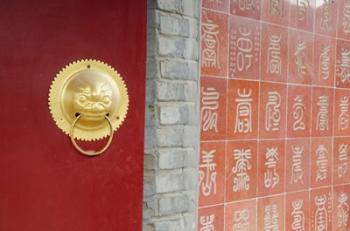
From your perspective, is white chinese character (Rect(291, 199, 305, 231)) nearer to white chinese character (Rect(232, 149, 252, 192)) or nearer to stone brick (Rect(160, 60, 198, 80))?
white chinese character (Rect(232, 149, 252, 192))

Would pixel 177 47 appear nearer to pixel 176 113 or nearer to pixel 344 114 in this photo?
pixel 176 113

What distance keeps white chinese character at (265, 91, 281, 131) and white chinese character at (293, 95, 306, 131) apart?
13 centimetres

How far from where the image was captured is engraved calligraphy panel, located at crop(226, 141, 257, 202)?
2031mm

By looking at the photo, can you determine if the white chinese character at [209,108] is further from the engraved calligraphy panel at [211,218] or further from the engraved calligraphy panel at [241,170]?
the engraved calligraphy panel at [211,218]

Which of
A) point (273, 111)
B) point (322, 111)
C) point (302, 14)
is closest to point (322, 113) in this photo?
point (322, 111)

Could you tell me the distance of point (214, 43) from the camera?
6.35 feet

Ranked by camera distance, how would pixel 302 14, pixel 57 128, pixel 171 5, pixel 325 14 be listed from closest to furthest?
1. pixel 57 128
2. pixel 171 5
3. pixel 302 14
4. pixel 325 14

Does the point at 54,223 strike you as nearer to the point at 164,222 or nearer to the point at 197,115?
the point at 164,222

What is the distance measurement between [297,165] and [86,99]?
1.34 meters

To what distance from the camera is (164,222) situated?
1.59 meters

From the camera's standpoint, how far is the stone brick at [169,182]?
157 centimetres

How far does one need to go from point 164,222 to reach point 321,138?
4.02 ft

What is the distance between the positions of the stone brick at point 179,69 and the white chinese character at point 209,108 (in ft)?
0.73

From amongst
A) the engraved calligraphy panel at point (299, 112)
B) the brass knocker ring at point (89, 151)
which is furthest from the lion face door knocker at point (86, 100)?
the engraved calligraphy panel at point (299, 112)
